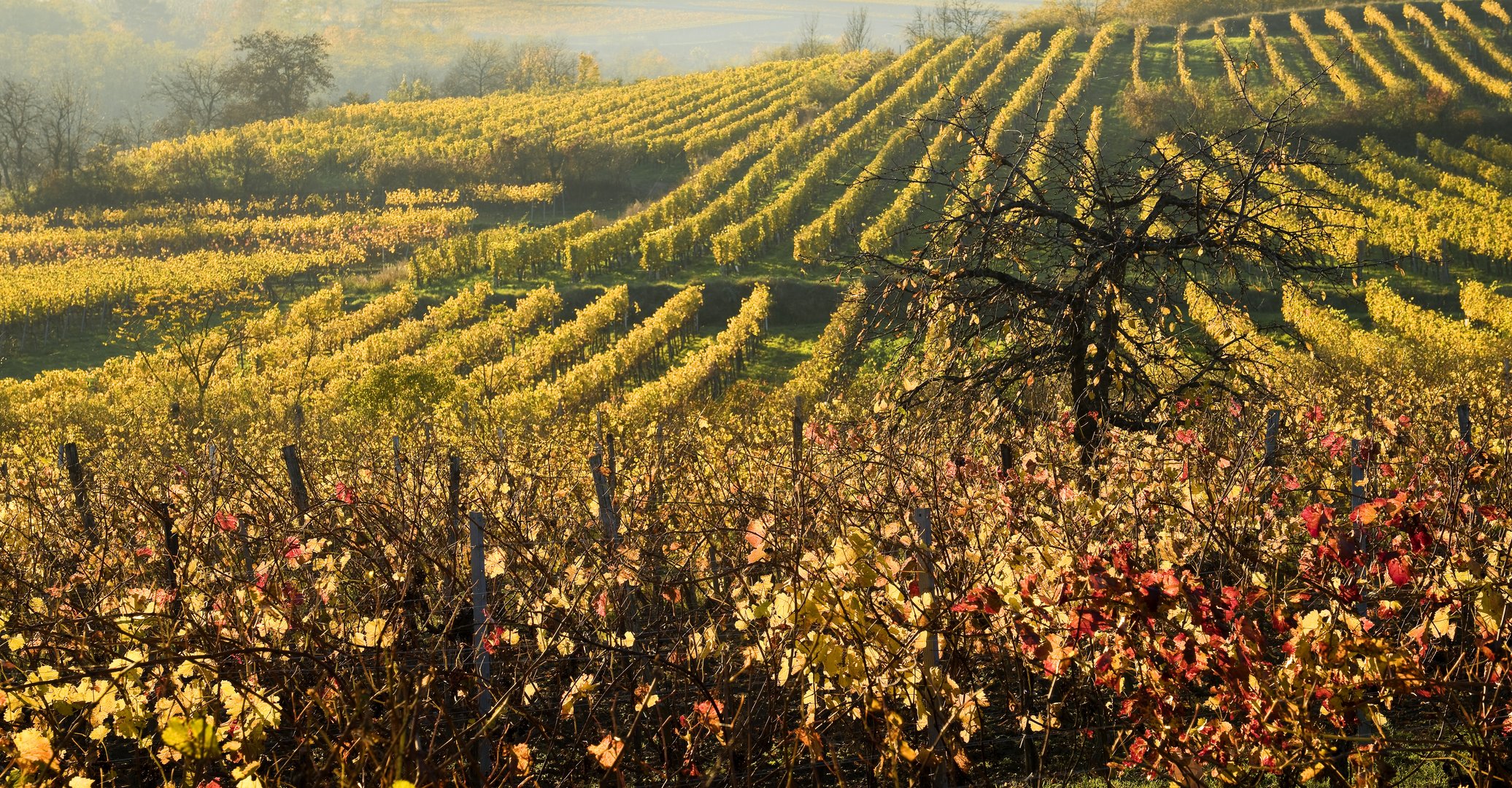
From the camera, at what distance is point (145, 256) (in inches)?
A: 1811

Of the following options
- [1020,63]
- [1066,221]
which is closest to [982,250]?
[1066,221]

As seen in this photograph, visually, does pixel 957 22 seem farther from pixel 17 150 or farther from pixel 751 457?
pixel 751 457

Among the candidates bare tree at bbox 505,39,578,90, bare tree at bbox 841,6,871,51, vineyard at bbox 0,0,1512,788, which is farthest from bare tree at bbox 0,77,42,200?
bare tree at bbox 841,6,871,51

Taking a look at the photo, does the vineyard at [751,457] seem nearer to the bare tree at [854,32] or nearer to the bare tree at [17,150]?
the bare tree at [17,150]

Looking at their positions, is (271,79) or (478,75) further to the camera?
(478,75)

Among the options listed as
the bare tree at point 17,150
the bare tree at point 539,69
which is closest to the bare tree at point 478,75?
the bare tree at point 539,69

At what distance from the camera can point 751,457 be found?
20.6ft

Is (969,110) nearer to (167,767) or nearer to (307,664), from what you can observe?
(307,664)

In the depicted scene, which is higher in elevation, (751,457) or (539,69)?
(539,69)

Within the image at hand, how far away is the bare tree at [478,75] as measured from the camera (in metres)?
93.5

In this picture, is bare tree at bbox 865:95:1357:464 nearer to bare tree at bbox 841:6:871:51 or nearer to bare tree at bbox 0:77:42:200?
bare tree at bbox 0:77:42:200

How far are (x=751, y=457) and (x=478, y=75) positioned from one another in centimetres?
10038

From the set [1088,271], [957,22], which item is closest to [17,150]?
[957,22]

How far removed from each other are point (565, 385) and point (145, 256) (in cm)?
3035
